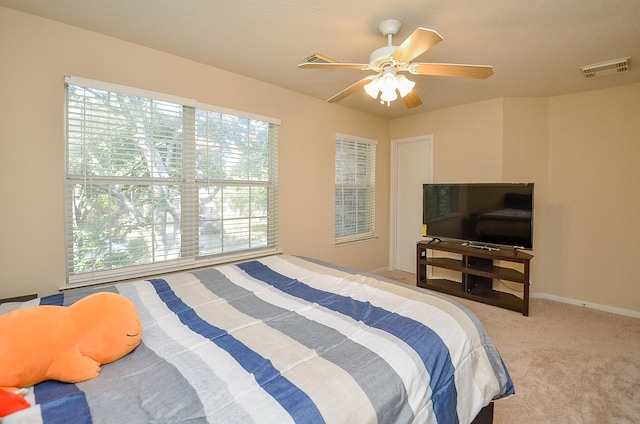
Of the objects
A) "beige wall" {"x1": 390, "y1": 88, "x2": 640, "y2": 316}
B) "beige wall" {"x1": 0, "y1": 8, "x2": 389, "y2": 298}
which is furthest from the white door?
"beige wall" {"x1": 0, "y1": 8, "x2": 389, "y2": 298}

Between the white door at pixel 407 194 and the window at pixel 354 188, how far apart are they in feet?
1.50

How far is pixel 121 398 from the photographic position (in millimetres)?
898

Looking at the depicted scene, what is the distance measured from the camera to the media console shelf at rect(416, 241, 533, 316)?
3150 mm

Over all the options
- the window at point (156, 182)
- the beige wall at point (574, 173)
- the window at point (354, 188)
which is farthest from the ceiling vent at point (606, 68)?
the window at point (156, 182)

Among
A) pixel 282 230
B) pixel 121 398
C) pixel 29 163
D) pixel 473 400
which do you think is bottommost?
pixel 473 400

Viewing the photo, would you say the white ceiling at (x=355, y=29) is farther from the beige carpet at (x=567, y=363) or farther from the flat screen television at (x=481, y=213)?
the beige carpet at (x=567, y=363)

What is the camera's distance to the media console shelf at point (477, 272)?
124 inches

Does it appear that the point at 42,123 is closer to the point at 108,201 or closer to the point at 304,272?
the point at 108,201

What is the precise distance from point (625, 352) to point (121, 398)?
11.5 ft

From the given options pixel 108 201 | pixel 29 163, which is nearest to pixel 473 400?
pixel 108 201

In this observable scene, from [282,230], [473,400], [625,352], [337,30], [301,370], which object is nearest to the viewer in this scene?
[301,370]

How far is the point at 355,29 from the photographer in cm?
209

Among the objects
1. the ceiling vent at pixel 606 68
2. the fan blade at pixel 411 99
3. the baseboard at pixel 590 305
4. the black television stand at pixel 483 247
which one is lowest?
the baseboard at pixel 590 305

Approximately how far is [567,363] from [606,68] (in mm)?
2629
